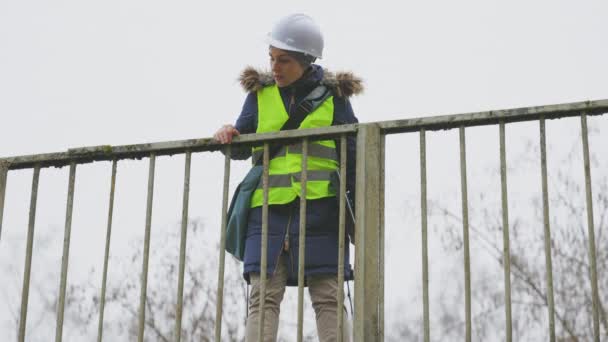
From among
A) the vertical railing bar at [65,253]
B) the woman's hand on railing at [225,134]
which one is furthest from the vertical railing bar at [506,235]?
the vertical railing bar at [65,253]

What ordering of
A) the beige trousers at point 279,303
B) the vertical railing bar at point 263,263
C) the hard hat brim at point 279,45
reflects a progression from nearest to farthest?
the vertical railing bar at point 263,263
the beige trousers at point 279,303
the hard hat brim at point 279,45

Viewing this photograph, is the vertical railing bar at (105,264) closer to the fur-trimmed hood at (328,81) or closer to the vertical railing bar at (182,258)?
the vertical railing bar at (182,258)

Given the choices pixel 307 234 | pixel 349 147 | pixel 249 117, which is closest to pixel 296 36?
pixel 249 117

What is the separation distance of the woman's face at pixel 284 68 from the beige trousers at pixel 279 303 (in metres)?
0.90

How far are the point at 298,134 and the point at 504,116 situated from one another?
89 cm

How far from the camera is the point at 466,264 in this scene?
404cm

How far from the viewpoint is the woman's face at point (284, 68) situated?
509 cm

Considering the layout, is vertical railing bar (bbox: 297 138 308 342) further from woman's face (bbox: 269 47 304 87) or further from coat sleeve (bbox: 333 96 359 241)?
woman's face (bbox: 269 47 304 87)

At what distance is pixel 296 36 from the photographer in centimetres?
509

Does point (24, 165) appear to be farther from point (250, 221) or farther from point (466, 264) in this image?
point (466, 264)

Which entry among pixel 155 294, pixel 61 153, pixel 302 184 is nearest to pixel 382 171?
pixel 302 184

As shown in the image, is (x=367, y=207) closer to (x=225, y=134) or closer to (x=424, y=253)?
(x=424, y=253)

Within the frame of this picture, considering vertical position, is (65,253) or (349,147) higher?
(349,147)

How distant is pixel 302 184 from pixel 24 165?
154 cm
